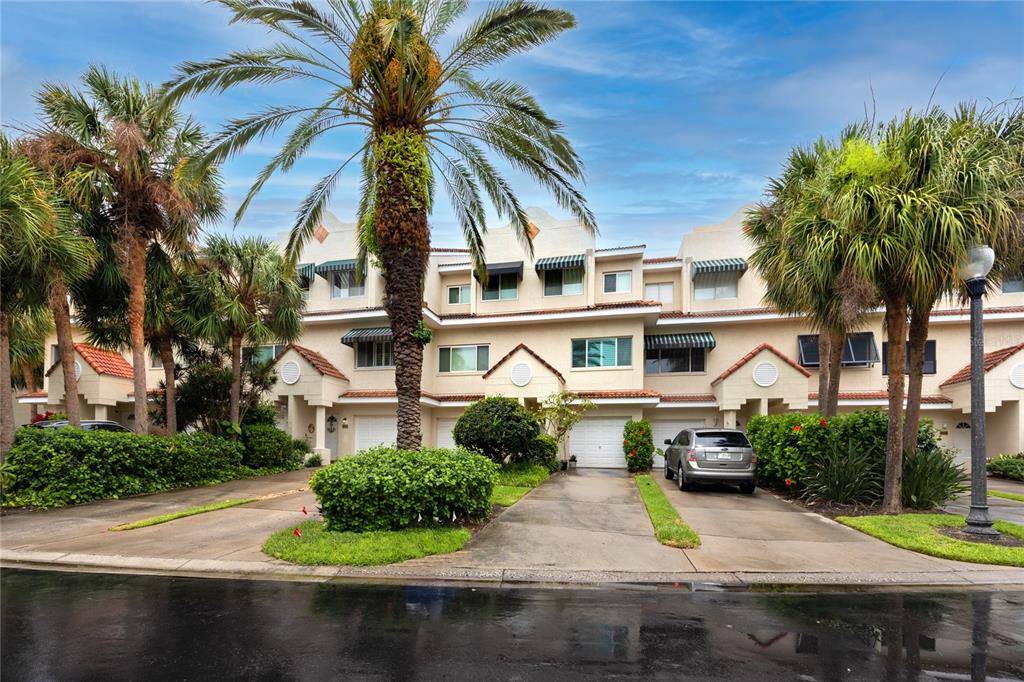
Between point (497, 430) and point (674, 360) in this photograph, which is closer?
point (497, 430)

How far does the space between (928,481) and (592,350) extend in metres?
14.0

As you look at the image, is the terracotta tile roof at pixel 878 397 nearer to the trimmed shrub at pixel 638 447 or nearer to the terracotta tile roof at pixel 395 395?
the trimmed shrub at pixel 638 447

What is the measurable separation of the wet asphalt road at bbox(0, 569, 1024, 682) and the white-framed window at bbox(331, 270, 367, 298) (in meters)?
21.0

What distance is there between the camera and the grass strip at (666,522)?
9211mm

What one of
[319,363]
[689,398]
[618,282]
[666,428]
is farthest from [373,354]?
[689,398]

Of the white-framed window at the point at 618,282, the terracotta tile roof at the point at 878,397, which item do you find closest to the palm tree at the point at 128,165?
the white-framed window at the point at 618,282

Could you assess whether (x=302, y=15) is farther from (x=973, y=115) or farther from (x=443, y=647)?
(x=973, y=115)

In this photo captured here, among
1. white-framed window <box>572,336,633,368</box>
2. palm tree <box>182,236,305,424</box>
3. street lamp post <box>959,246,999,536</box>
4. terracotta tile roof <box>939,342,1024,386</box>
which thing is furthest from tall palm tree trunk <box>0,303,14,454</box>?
terracotta tile roof <box>939,342,1024,386</box>

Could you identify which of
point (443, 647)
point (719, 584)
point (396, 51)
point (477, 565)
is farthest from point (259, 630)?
point (396, 51)

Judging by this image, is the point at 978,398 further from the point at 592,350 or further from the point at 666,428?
the point at 666,428

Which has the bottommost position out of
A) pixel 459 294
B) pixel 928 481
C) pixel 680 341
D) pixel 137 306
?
pixel 928 481

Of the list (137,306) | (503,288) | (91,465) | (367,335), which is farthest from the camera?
(503,288)

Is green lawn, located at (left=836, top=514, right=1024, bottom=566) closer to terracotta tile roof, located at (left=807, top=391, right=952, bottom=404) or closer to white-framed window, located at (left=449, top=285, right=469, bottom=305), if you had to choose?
terracotta tile roof, located at (left=807, top=391, right=952, bottom=404)

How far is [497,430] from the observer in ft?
56.6
